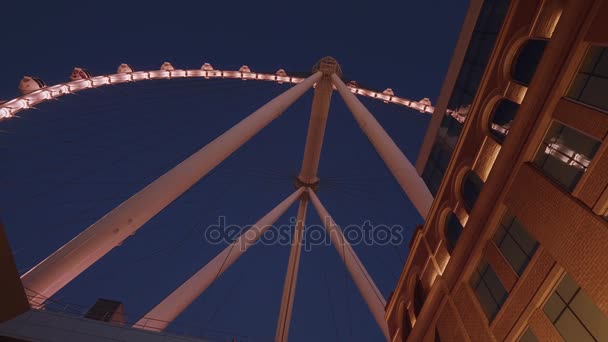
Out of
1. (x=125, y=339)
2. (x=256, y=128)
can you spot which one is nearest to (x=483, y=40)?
(x=256, y=128)

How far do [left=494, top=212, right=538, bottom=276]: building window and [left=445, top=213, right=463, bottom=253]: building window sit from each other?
93.6 inches

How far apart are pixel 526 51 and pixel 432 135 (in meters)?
14.1

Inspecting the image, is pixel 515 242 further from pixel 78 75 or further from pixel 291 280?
pixel 291 280

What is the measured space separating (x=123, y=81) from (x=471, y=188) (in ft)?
62.6

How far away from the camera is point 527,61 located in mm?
10664

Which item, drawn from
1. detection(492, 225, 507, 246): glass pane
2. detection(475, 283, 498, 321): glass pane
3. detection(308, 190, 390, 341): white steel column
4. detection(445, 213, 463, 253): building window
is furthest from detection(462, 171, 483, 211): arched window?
detection(308, 190, 390, 341): white steel column

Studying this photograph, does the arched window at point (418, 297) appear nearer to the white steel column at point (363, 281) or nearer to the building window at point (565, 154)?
the white steel column at point (363, 281)

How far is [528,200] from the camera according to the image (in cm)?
912

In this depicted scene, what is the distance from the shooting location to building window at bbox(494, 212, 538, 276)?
916cm

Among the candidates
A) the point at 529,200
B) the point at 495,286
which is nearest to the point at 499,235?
the point at 495,286

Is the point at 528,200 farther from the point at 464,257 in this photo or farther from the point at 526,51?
the point at 526,51

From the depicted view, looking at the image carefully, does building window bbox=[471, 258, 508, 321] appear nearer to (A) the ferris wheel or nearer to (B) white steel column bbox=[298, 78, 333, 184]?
(A) the ferris wheel

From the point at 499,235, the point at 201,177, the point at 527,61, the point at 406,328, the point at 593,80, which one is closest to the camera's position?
the point at 593,80

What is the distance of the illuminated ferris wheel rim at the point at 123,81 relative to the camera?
47.9ft
